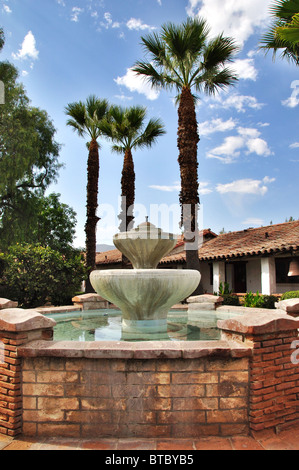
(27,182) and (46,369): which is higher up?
(27,182)

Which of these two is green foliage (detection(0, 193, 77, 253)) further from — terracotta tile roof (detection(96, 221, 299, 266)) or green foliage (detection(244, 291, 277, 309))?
green foliage (detection(244, 291, 277, 309))

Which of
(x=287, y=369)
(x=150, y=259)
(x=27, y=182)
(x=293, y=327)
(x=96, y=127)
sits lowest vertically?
(x=287, y=369)

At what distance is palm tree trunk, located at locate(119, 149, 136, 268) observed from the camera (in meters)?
15.9

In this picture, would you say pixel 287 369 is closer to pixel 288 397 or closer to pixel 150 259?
pixel 288 397

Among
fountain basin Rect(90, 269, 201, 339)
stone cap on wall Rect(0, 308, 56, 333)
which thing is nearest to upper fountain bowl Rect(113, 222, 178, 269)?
fountain basin Rect(90, 269, 201, 339)

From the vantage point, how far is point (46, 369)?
9.28ft

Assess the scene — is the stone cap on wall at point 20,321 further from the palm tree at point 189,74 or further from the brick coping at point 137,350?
the palm tree at point 189,74

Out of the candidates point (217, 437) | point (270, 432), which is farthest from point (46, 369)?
point (270, 432)

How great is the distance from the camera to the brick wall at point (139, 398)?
272 cm

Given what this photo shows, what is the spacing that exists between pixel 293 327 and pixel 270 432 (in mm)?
905

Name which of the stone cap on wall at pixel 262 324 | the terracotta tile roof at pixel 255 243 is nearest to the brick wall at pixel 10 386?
the stone cap on wall at pixel 262 324
